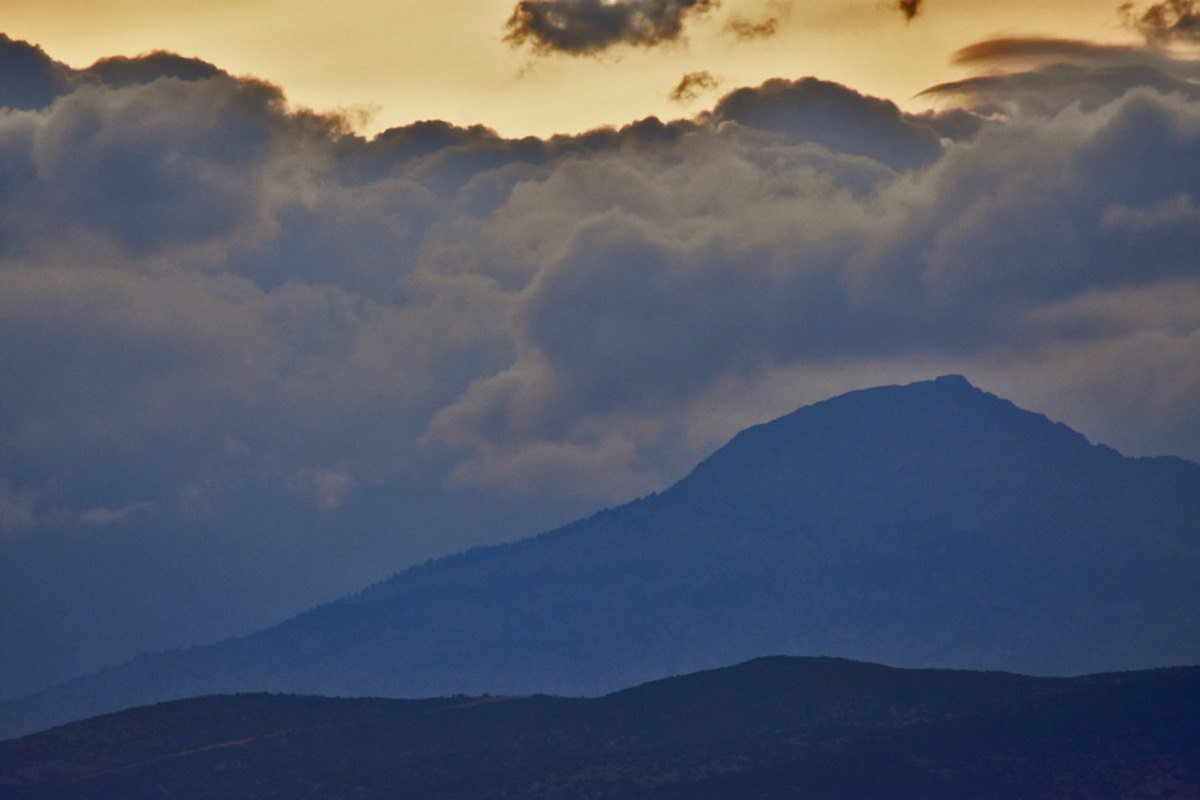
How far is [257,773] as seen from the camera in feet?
616

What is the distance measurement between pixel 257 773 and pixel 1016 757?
86.7 m

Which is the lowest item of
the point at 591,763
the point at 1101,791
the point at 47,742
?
the point at 1101,791

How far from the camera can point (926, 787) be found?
162250 mm

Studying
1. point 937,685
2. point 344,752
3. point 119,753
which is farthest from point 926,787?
point 119,753

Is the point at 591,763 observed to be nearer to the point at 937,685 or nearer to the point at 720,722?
the point at 720,722

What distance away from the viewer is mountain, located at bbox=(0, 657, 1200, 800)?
162625 millimetres

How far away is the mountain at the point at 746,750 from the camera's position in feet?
534

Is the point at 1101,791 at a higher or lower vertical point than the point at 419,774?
lower

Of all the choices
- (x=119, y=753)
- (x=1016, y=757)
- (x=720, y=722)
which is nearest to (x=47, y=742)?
(x=119, y=753)

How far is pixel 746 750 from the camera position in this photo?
178 meters

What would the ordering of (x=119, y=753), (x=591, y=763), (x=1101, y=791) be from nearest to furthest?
(x=1101, y=791)
(x=591, y=763)
(x=119, y=753)

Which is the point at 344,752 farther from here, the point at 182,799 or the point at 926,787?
the point at 926,787

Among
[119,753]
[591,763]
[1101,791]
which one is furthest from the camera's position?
[119,753]

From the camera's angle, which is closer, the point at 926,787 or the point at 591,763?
the point at 926,787
